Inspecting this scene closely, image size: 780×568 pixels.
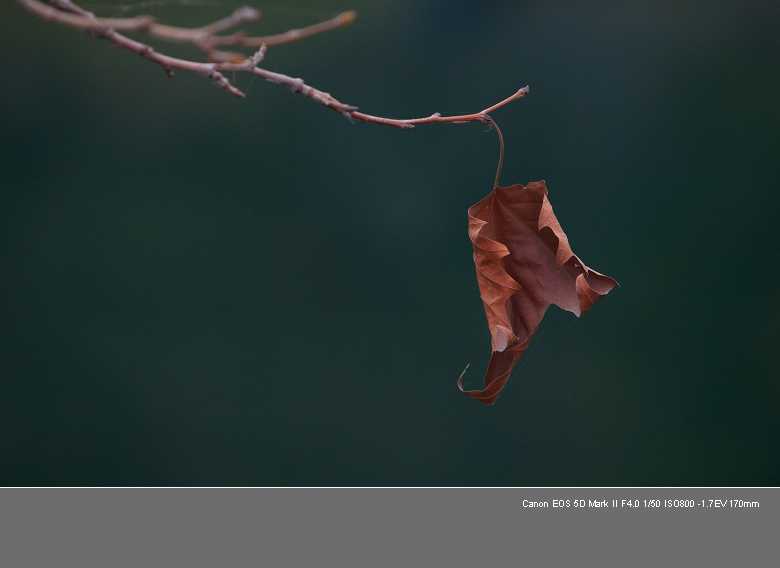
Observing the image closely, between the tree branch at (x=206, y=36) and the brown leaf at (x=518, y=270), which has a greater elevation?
the tree branch at (x=206, y=36)

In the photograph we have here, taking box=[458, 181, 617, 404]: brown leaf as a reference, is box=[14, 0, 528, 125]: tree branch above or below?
above

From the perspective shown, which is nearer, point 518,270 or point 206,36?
point 206,36

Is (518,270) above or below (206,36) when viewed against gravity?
below

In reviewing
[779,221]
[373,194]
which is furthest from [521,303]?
[779,221]

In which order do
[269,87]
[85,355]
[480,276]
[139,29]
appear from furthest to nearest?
[85,355]
[269,87]
[480,276]
[139,29]

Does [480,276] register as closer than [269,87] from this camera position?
Yes

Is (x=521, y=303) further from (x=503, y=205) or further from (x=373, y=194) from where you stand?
(x=373, y=194)

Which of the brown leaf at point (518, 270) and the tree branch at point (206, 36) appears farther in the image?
the brown leaf at point (518, 270)

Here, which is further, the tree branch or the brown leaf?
the brown leaf
